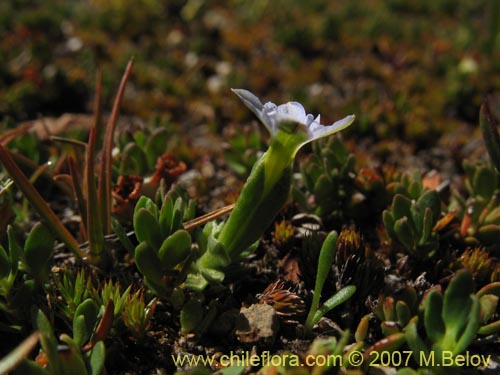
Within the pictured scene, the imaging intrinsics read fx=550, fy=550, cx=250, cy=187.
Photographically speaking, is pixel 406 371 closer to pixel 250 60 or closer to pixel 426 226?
pixel 426 226

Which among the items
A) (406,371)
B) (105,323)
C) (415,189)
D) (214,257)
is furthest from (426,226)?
(105,323)

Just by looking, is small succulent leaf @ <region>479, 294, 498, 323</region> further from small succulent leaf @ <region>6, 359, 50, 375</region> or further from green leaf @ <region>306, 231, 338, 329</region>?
small succulent leaf @ <region>6, 359, 50, 375</region>

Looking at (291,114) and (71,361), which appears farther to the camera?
(291,114)

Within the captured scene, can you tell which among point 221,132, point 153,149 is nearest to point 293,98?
point 221,132

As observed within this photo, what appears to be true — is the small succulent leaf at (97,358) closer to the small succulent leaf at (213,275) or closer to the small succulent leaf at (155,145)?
the small succulent leaf at (213,275)

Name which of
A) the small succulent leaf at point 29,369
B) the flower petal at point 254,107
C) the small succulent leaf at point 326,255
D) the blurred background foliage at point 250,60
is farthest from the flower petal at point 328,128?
the blurred background foliage at point 250,60
